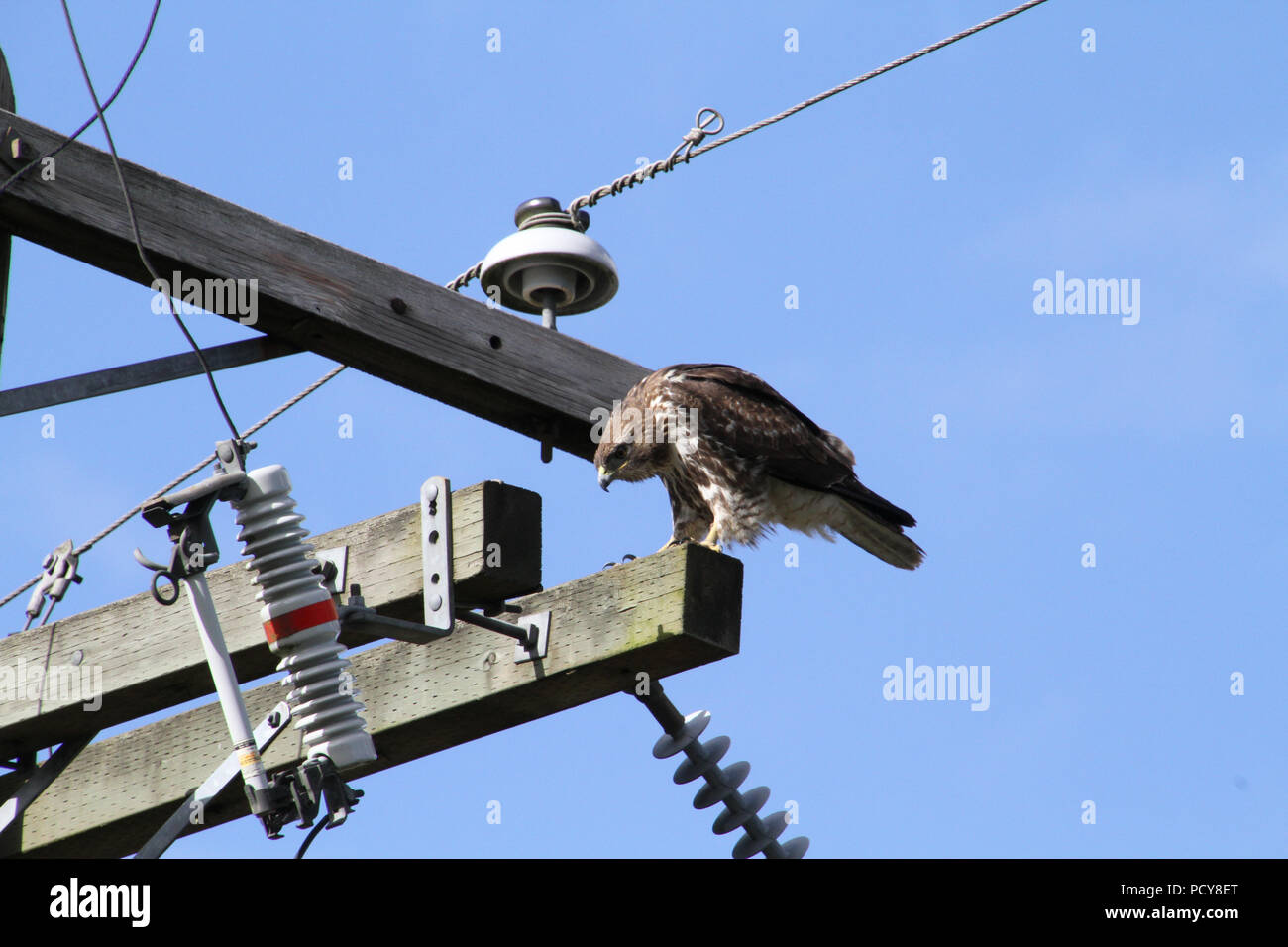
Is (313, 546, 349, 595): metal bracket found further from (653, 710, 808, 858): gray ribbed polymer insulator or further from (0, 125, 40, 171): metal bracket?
(0, 125, 40, 171): metal bracket

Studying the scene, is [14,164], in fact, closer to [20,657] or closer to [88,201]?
[88,201]

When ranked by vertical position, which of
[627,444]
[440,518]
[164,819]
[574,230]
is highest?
[574,230]

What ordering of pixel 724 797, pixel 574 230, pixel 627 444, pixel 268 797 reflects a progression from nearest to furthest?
pixel 268 797
pixel 724 797
pixel 574 230
pixel 627 444

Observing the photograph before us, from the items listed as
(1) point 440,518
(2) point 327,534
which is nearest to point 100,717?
(2) point 327,534

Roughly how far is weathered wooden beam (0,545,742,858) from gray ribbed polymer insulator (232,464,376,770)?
72 cm

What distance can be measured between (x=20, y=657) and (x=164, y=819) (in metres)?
0.69

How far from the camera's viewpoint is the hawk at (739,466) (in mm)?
6102

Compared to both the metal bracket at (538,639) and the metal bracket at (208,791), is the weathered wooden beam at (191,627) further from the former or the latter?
the metal bracket at (208,791)

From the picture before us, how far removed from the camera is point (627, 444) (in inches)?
240

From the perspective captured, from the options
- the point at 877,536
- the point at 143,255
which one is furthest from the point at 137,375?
the point at 877,536

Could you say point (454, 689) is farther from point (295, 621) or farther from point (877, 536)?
point (877, 536)

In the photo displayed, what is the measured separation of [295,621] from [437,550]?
685mm

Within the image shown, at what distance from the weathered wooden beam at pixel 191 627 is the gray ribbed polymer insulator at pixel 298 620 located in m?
0.54

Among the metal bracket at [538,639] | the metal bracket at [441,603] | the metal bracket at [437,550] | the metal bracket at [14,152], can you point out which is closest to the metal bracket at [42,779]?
the metal bracket at [441,603]
